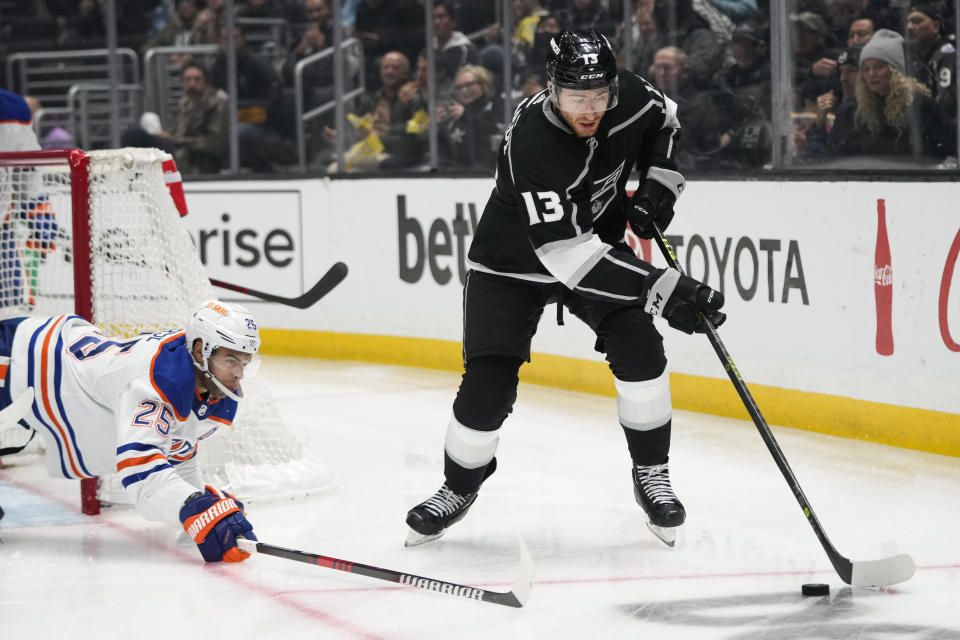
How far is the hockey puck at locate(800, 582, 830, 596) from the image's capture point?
2.90m

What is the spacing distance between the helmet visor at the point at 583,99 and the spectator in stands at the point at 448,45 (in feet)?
11.4

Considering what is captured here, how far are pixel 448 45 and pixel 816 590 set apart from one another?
4163mm

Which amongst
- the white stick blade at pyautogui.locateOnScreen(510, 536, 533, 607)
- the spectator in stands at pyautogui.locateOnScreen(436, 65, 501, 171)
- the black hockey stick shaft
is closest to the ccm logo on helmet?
Result: the white stick blade at pyautogui.locateOnScreen(510, 536, 533, 607)

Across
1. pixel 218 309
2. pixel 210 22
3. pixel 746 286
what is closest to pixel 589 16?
pixel 746 286

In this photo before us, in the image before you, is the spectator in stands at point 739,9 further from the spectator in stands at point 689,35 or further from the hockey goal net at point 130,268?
the hockey goal net at point 130,268

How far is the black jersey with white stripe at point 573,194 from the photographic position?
3.02m

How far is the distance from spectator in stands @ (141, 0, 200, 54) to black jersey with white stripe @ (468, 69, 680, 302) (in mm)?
4587

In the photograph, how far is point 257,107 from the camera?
7207mm

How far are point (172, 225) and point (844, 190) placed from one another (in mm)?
2209

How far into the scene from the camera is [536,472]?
4312 millimetres

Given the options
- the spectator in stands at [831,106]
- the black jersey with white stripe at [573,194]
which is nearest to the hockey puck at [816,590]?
the black jersey with white stripe at [573,194]

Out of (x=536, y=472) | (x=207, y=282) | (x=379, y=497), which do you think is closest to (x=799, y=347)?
(x=536, y=472)

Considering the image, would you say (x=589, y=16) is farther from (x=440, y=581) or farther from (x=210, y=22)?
(x=440, y=581)

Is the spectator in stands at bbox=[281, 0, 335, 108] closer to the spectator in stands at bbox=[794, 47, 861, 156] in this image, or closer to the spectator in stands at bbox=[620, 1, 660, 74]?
the spectator in stands at bbox=[620, 1, 660, 74]
